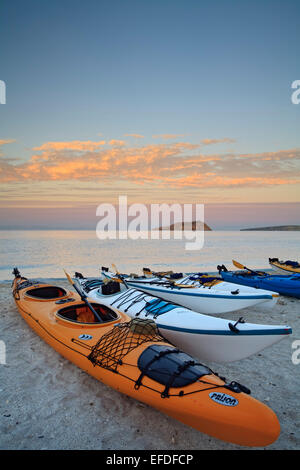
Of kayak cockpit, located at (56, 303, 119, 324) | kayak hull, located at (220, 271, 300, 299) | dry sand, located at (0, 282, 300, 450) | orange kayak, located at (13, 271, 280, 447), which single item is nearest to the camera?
orange kayak, located at (13, 271, 280, 447)

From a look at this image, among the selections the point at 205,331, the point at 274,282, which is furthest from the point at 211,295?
the point at 274,282

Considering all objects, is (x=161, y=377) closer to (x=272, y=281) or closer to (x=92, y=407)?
(x=92, y=407)

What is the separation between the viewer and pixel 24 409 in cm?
351

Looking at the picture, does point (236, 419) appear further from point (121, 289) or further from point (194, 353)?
point (121, 289)

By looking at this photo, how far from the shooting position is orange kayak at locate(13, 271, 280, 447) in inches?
104

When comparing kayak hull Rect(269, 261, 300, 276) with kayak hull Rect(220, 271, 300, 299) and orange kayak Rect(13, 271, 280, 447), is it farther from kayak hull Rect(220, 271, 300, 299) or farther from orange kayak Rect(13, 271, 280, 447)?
orange kayak Rect(13, 271, 280, 447)

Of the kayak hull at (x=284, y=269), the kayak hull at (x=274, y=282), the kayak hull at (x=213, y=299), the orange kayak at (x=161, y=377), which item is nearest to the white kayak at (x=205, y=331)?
the orange kayak at (x=161, y=377)

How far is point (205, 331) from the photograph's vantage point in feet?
14.7

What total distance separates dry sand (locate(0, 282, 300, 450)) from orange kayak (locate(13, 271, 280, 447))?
31 centimetres

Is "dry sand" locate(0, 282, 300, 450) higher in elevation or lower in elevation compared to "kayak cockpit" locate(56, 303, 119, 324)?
lower

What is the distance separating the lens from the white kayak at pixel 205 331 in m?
4.04

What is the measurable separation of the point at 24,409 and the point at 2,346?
2.31 m

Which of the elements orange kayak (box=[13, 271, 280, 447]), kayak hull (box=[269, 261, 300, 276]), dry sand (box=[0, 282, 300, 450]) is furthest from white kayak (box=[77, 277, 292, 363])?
kayak hull (box=[269, 261, 300, 276])

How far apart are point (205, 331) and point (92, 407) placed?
2.08 meters
